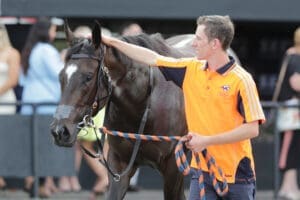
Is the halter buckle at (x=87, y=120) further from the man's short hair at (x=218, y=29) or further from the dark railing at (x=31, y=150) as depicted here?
the dark railing at (x=31, y=150)

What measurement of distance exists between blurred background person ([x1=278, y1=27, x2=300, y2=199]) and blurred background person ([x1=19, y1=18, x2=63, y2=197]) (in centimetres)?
280

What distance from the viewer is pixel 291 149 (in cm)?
1118

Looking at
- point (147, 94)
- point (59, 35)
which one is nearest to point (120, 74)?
point (147, 94)

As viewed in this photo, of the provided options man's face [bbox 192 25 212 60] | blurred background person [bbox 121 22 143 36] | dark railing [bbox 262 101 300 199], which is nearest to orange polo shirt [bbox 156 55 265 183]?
man's face [bbox 192 25 212 60]

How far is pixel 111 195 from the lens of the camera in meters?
7.30

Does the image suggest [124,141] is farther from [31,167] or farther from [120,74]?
[31,167]

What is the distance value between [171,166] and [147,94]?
25.5 inches

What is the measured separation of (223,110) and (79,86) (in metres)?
1.29

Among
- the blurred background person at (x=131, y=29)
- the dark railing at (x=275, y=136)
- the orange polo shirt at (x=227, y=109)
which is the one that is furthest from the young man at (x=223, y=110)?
the dark railing at (x=275, y=136)

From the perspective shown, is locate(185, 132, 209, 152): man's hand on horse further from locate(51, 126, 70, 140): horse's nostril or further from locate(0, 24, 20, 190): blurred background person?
locate(0, 24, 20, 190): blurred background person

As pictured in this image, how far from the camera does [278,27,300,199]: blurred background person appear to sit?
11.2 metres

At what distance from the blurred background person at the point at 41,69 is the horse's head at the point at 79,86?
401 cm

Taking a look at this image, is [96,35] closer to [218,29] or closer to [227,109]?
A: [218,29]

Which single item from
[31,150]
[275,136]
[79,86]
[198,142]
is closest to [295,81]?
[275,136]
